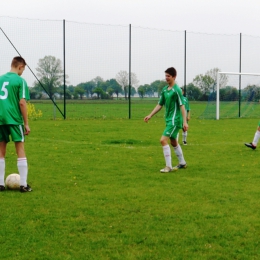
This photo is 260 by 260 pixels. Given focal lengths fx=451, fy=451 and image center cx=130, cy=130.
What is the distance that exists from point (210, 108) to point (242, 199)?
21.5 meters

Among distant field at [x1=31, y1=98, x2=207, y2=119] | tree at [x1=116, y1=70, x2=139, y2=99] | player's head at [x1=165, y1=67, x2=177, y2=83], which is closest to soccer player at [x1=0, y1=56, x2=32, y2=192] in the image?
player's head at [x1=165, y1=67, x2=177, y2=83]

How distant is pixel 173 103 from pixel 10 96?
341 cm

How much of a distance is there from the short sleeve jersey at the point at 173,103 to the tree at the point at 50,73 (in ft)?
53.6

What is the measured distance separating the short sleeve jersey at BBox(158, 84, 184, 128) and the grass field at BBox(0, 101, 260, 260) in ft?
3.37

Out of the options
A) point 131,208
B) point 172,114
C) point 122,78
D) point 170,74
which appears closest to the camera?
point 131,208

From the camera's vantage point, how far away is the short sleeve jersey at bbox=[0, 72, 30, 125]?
6.84m

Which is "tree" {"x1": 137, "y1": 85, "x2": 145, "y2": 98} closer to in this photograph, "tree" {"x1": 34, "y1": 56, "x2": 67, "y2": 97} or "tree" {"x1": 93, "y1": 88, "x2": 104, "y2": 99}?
"tree" {"x1": 93, "y1": 88, "x2": 104, "y2": 99}

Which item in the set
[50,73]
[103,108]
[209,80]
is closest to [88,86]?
[50,73]

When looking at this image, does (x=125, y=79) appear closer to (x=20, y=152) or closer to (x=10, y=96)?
(x=20, y=152)

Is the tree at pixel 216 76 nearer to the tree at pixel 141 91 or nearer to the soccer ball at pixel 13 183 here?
the tree at pixel 141 91

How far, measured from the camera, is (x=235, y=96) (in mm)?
28734

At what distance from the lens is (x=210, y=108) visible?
91.1 feet

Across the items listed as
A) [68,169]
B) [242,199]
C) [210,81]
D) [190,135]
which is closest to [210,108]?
[210,81]

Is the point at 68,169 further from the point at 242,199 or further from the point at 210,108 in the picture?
the point at 210,108
